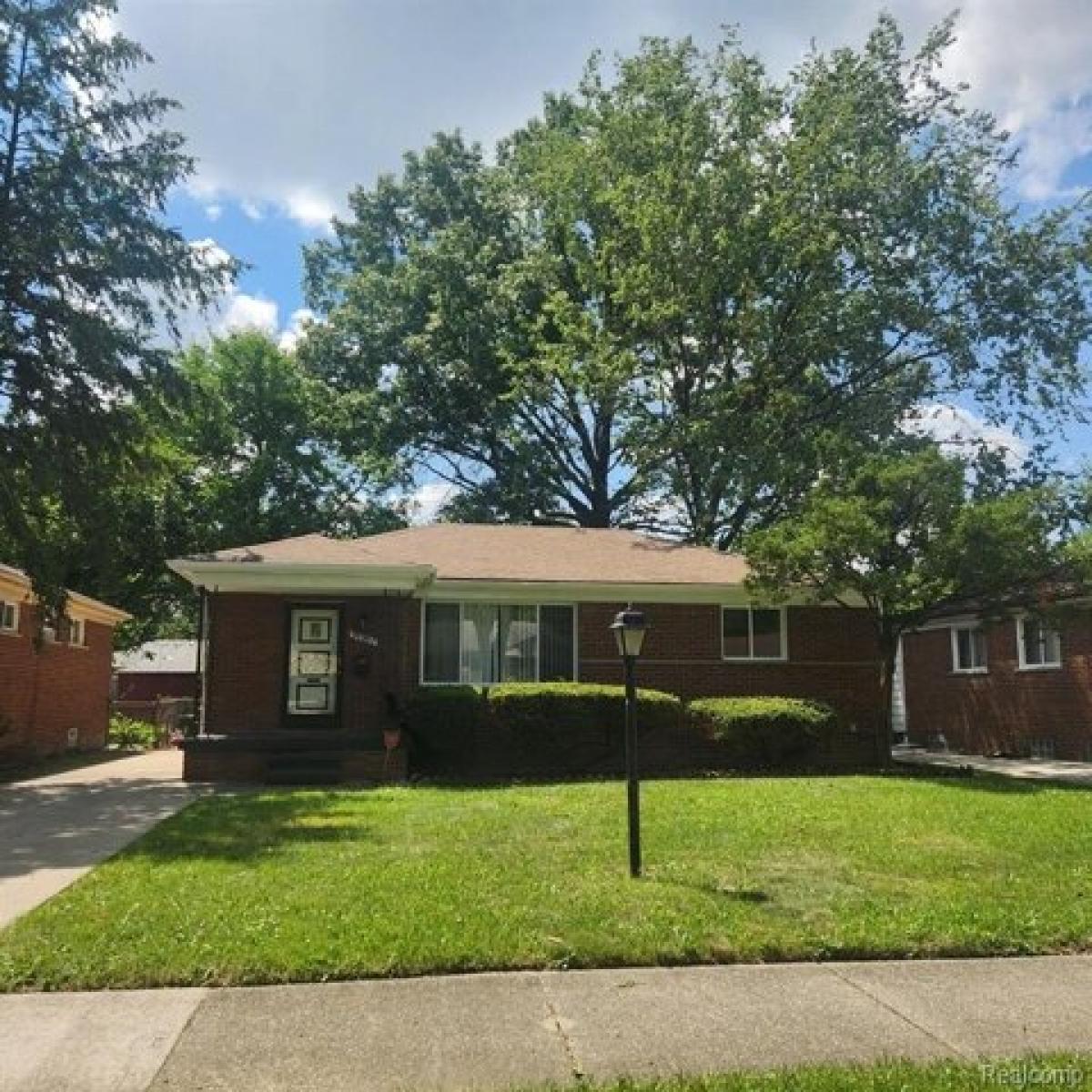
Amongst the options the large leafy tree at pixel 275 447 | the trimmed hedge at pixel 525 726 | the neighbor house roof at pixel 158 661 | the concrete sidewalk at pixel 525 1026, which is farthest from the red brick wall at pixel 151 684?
the concrete sidewalk at pixel 525 1026

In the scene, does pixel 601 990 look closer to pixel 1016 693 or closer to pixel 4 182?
pixel 4 182

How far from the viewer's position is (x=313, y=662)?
17125 mm

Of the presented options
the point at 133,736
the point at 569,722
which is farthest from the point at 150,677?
the point at 569,722

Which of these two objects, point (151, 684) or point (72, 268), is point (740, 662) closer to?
point (72, 268)

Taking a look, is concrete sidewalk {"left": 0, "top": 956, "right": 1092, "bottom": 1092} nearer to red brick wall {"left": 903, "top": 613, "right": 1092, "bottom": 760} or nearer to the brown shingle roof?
the brown shingle roof

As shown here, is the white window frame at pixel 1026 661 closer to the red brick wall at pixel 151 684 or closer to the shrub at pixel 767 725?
the shrub at pixel 767 725

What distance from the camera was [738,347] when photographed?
29266 mm

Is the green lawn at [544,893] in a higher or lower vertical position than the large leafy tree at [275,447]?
lower

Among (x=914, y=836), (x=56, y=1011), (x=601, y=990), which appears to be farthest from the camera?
(x=914, y=836)

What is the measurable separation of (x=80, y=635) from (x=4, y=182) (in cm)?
1079

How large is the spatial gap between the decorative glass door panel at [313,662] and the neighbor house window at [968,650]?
13291 millimetres

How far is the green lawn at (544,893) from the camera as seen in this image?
607cm

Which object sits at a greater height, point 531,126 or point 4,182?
point 531,126

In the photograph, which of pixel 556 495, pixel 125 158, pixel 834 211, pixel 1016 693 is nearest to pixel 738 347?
pixel 834 211
